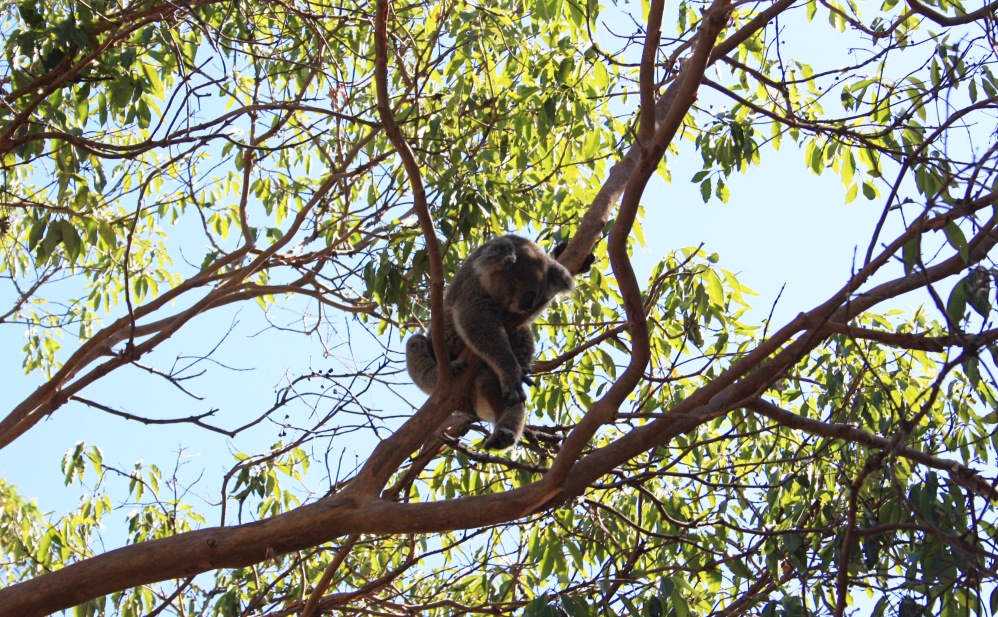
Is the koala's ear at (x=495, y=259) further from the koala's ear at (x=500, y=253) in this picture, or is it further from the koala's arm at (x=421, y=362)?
the koala's arm at (x=421, y=362)

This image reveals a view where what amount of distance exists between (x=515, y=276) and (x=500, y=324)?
10.4 inches

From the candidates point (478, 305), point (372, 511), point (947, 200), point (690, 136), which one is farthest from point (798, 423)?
point (690, 136)

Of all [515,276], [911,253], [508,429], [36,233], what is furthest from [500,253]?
[911,253]

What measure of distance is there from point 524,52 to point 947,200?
307cm

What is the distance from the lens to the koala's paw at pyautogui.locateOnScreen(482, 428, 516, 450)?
172 inches

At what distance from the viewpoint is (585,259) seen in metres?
4.36

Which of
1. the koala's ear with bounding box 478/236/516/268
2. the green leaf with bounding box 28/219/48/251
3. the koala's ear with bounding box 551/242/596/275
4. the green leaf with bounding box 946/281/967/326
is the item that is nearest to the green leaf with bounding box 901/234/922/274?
the green leaf with bounding box 946/281/967/326

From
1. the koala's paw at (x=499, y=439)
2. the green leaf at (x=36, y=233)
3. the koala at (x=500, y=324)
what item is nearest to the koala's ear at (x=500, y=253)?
the koala at (x=500, y=324)

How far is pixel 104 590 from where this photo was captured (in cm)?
299

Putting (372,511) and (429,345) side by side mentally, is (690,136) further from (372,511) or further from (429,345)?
(372,511)

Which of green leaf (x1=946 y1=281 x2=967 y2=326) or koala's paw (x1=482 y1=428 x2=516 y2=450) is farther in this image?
koala's paw (x1=482 y1=428 x2=516 y2=450)

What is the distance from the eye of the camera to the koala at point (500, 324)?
14.5ft

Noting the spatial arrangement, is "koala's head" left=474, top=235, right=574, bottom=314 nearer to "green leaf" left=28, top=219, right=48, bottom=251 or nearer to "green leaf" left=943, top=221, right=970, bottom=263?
"green leaf" left=28, top=219, right=48, bottom=251

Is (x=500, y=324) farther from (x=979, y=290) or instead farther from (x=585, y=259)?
(x=979, y=290)
